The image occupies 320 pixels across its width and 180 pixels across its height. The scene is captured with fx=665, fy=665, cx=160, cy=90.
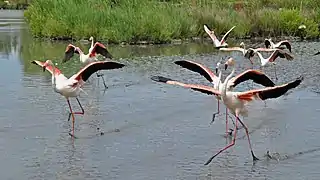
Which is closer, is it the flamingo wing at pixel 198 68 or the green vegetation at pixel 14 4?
the flamingo wing at pixel 198 68

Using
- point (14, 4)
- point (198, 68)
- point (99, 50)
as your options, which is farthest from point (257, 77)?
point (14, 4)

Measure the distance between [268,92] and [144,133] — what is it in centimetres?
221

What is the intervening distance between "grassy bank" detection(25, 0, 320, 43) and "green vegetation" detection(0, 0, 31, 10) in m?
36.7

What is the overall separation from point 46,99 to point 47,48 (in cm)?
1111

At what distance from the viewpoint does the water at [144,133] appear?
7.44 m

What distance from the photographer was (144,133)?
9.21 meters

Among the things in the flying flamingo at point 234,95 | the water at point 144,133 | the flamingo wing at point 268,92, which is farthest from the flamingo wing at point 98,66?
the flamingo wing at point 268,92

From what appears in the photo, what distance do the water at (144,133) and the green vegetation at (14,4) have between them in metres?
49.3

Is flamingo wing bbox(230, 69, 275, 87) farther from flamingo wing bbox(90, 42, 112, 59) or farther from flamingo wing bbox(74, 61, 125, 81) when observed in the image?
flamingo wing bbox(90, 42, 112, 59)

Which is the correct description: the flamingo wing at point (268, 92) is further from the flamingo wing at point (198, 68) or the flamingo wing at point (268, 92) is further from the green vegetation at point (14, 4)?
the green vegetation at point (14, 4)

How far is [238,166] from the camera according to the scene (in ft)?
25.0

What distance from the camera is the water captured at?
7438mm

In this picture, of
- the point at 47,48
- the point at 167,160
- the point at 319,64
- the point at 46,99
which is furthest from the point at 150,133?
the point at 47,48

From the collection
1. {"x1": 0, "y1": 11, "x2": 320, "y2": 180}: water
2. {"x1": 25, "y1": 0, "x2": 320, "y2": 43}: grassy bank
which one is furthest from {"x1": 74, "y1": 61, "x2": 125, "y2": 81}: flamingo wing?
{"x1": 25, "y1": 0, "x2": 320, "y2": 43}: grassy bank
